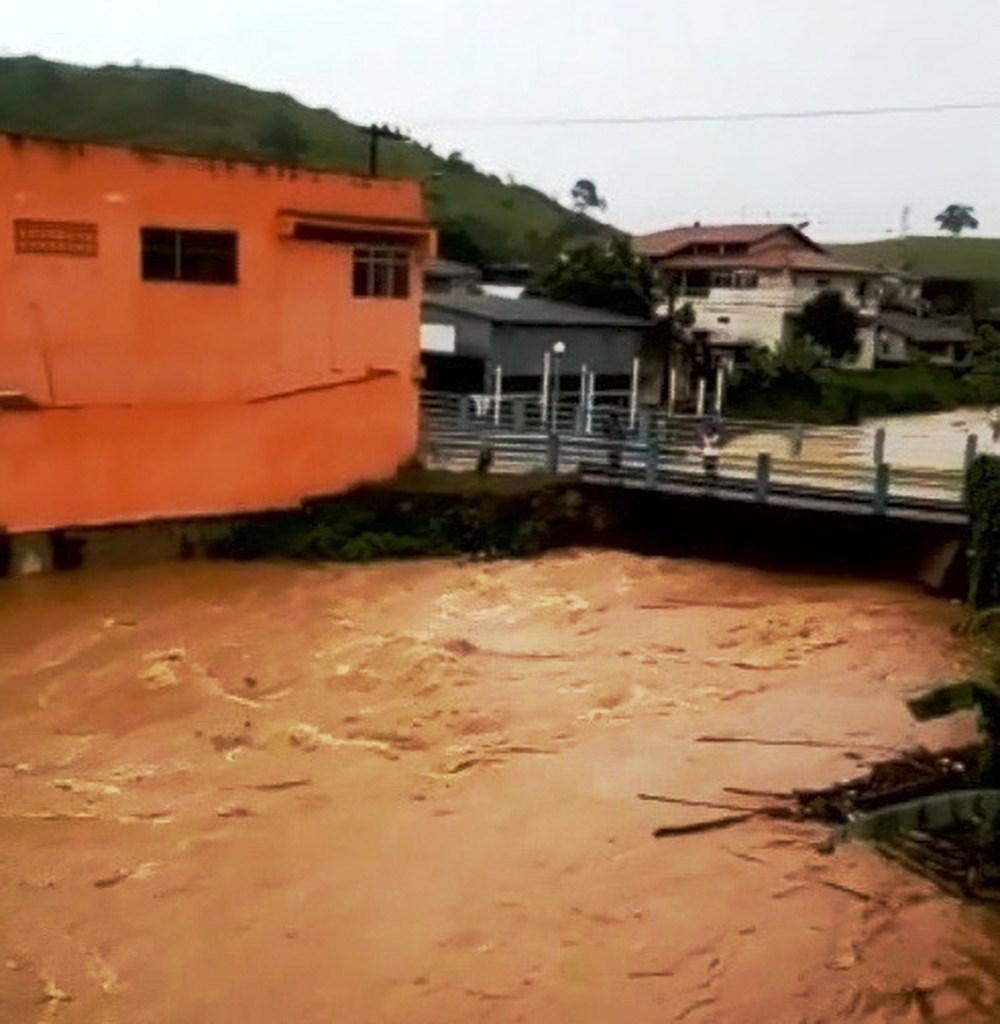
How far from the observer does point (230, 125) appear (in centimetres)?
7656

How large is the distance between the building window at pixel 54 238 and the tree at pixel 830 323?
1151 inches

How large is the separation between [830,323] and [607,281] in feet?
34.1

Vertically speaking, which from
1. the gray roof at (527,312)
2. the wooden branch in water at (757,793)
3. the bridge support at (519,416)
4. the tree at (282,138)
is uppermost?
the tree at (282,138)

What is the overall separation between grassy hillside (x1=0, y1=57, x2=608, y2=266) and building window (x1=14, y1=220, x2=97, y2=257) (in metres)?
45.7

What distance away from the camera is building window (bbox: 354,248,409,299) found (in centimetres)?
2175

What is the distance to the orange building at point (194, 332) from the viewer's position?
737 inches

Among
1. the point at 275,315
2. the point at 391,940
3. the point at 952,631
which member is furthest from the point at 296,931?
the point at 275,315

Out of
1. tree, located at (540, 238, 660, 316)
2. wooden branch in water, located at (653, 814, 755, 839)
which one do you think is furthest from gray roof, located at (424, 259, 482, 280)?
wooden branch in water, located at (653, 814, 755, 839)

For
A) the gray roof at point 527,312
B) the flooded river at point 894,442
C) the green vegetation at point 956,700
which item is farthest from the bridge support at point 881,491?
the gray roof at point 527,312

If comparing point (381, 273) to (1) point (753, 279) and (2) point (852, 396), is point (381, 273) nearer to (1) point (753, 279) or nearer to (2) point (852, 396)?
(2) point (852, 396)

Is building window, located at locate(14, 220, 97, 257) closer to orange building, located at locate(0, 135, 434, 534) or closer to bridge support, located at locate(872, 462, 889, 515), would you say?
orange building, located at locate(0, 135, 434, 534)

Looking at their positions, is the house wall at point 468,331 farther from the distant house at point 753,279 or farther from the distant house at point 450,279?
the distant house at point 753,279

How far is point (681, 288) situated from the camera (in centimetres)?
4638

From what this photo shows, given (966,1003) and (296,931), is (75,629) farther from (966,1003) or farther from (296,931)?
(966,1003)
